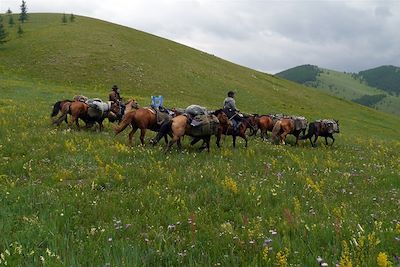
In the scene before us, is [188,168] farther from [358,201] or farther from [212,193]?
[358,201]

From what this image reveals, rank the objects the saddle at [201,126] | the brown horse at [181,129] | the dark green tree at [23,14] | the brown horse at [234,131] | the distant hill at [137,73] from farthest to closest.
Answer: the dark green tree at [23,14] < the distant hill at [137,73] < the brown horse at [234,131] < the saddle at [201,126] < the brown horse at [181,129]

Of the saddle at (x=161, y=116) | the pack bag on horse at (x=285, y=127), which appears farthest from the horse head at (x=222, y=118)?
the pack bag on horse at (x=285, y=127)

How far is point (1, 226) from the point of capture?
Answer: 20.9 feet

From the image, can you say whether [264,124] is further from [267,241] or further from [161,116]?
[267,241]

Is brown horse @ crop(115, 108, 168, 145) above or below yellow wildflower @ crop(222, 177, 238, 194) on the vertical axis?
above

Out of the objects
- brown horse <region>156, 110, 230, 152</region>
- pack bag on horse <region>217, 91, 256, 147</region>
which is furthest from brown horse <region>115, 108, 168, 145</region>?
pack bag on horse <region>217, 91, 256, 147</region>

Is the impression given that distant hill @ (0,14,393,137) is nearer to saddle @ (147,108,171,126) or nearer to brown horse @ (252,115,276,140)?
brown horse @ (252,115,276,140)

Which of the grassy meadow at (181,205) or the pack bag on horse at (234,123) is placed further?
the pack bag on horse at (234,123)

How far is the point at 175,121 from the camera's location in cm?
1484

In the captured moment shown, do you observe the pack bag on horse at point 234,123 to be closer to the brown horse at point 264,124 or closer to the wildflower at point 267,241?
the brown horse at point 264,124

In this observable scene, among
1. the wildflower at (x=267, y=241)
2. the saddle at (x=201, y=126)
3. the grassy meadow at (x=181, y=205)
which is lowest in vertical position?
the grassy meadow at (x=181, y=205)

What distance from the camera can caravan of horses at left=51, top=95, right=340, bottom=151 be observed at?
49.3 feet

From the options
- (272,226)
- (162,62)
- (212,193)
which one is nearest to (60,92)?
(162,62)

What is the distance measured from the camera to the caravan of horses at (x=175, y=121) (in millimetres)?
15031
